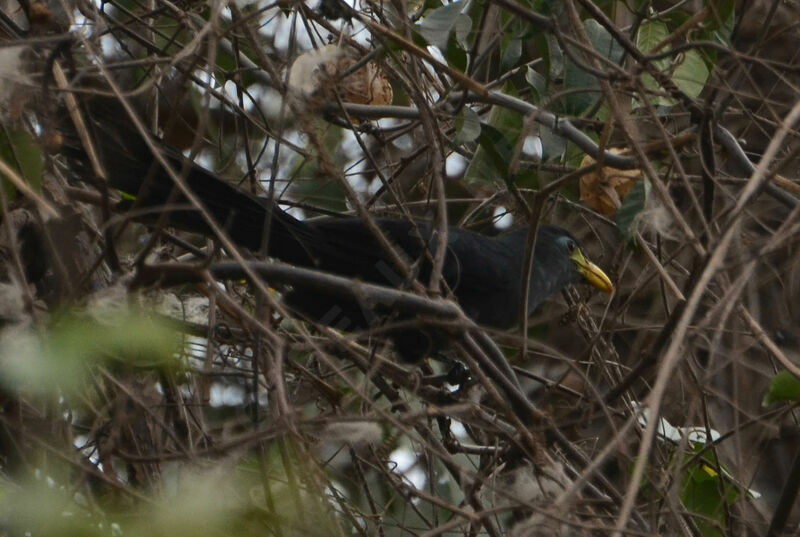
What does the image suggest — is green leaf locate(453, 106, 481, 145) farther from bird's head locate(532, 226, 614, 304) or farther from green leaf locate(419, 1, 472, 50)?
bird's head locate(532, 226, 614, 304)

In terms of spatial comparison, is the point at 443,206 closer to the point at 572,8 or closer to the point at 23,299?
the point at 572,8

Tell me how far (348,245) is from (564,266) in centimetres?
116

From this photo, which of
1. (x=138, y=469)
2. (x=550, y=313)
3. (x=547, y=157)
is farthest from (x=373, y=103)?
(x=550, y=313)

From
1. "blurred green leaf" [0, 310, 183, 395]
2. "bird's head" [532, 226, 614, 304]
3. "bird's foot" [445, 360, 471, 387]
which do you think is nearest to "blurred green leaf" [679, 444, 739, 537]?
"bird's foot" [445, 360, 471, 387]

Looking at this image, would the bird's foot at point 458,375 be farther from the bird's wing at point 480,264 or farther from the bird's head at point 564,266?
the bird's head at point 564,266

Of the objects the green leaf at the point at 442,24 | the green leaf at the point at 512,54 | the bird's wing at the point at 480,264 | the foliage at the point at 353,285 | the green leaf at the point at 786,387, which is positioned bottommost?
the green leaf at the point at 786,387

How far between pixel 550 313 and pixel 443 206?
2652 mm

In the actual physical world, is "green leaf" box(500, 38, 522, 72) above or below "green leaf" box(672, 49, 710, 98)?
above

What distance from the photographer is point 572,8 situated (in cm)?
250

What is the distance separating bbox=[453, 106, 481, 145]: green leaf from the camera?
293 centimetres

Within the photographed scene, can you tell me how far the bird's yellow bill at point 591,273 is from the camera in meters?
4.31

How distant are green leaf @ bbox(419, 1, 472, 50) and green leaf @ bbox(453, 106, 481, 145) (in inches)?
9.5

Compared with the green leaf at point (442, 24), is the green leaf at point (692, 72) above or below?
below

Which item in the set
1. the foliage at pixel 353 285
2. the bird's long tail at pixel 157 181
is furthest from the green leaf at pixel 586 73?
the bird's long tail at pixel 157 181
